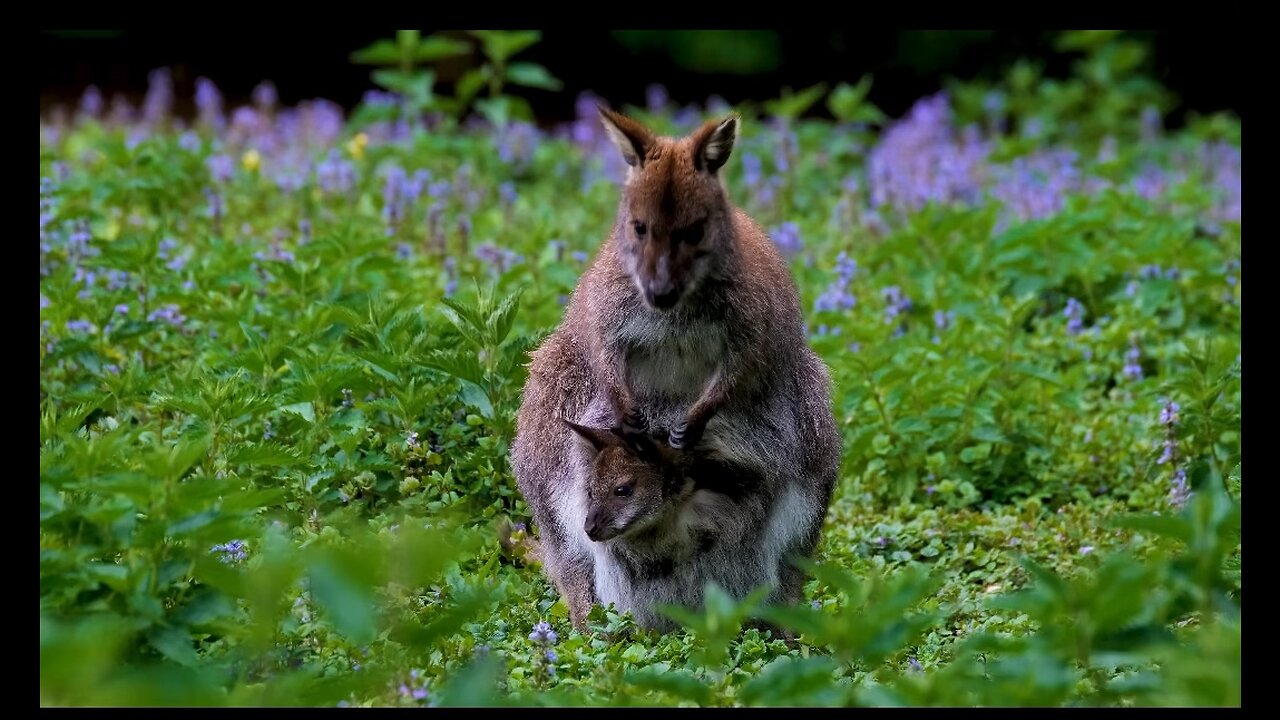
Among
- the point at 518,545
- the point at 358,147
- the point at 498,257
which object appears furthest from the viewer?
the point at 358,147

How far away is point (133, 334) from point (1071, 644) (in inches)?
145

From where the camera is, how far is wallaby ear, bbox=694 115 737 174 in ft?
15.4

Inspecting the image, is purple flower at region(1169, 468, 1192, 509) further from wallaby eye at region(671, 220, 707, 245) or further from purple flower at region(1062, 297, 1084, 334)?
wallaby eye at region(671, 220, 707, 245)

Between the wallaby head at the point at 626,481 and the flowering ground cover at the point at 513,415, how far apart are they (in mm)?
283

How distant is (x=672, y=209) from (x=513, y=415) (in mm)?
1142

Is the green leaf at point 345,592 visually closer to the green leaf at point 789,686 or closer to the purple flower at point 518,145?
the green leaf at point 789,686

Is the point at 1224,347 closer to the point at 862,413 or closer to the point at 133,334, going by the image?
the point at 862,413

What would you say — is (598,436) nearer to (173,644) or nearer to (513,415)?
(513,415)

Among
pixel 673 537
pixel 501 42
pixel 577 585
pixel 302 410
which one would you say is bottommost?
pixel 577 585

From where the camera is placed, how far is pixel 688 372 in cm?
479

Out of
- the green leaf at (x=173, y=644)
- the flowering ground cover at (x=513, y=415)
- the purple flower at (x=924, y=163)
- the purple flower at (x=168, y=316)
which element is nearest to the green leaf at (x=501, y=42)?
the flowering ground cover at (x=513, y=415)

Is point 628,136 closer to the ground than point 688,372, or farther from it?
farther from it

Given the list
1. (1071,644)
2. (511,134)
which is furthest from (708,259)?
(511,134)

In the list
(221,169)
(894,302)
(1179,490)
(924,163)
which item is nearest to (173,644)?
(1179,490)
